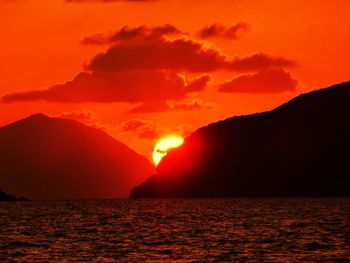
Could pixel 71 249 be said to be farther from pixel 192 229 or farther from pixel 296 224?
pixel 296 224

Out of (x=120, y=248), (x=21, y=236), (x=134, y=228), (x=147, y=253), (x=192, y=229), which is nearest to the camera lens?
(x=147, y=253)

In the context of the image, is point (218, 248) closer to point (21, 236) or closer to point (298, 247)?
point (298, 247)

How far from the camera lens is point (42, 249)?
77.5 meters

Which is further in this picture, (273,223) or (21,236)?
(273,223)

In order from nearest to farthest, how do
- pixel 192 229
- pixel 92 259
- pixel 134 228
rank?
pixel 92 259, pixel 192 229, pixel 134 228

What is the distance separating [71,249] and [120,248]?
4.86 meters

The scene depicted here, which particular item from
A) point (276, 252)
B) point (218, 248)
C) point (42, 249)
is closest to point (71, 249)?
point (42, 249)

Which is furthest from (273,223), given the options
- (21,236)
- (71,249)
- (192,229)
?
(71,249)

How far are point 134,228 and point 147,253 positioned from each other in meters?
41.0

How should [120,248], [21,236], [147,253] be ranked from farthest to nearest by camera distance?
[21,236] → [120,248] → [147,253]

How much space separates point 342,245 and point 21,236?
40.7 metres

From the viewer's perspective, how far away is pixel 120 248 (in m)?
78.4

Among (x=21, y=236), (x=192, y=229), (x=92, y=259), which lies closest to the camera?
(x=92, y=259)

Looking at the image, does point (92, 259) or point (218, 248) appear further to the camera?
point (218, 248)
